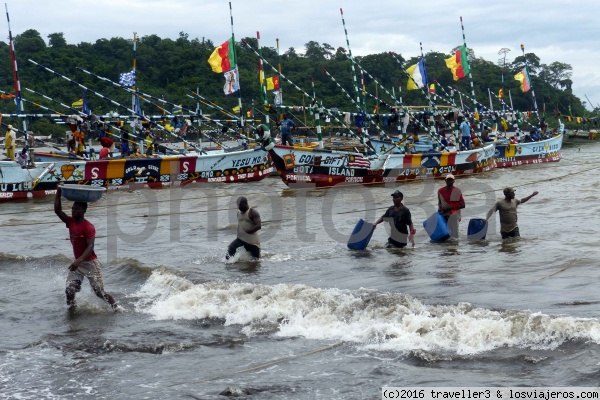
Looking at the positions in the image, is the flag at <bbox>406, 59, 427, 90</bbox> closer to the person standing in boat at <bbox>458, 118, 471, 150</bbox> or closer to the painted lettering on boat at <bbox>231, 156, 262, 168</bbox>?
the person standing in boat at <bbox>458, 118, 471, 150</bbox>

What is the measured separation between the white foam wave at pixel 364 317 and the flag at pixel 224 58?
17581mm

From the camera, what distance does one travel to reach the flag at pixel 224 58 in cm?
2838

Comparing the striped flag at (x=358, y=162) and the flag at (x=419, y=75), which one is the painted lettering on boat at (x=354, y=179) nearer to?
the striped flag at (x=358, y=162)

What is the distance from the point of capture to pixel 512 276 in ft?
37.9

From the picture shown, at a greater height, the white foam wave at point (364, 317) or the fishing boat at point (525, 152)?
the fishing boat at point (525, 152)

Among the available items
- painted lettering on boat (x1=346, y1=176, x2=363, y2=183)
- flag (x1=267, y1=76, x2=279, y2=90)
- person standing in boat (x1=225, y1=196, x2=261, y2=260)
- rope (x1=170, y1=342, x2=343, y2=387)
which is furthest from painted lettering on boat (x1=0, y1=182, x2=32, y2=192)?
rope (x1=170, y1=342, x2=343, y2=387)

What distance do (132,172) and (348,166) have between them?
713 cm

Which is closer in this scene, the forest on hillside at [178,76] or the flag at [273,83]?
the flag at [273,83]

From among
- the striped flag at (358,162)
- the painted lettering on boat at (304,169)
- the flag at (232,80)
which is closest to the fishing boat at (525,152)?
the striped flag at (358,162)

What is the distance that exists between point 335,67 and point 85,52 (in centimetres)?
2045

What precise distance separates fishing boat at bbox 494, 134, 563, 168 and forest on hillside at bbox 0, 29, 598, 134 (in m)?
8.59

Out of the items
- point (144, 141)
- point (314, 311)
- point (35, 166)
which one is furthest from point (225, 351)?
point (144, 141)

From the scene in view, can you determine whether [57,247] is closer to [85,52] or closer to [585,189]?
[585,189]

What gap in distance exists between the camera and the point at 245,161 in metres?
30.2
